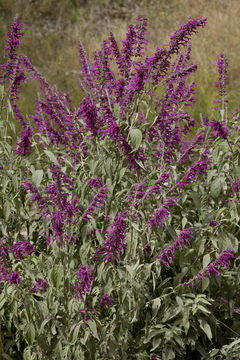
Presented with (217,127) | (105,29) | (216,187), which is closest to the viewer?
(217,127)

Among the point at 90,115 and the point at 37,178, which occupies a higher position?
the point at 90,115

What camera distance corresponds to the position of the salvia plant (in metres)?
2.15

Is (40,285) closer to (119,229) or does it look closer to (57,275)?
(57,275)

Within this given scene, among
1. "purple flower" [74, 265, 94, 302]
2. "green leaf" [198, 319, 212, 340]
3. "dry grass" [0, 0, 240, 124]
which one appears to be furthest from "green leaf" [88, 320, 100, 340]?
"dry grass" [0, 0, 240, 124]

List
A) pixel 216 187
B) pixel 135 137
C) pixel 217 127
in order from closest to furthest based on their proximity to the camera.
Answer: pixel 135 137, pixel 217 127, pixel 216 187

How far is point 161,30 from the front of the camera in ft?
36.3

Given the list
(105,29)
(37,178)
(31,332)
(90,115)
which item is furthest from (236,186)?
(105,29)

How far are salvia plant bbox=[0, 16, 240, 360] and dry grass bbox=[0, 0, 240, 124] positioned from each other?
4.97 metres

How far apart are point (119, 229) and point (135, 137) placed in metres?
0.39

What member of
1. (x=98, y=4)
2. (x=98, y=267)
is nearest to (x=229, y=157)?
(x=98, y=267)

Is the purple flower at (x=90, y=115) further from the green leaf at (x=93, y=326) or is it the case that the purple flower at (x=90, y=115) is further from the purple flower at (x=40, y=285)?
the green leaf at (x=93, y=326)

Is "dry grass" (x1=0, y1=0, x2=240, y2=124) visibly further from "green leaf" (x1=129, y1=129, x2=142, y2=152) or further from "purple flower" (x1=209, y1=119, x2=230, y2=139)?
"green leaf" (x1=129, y1=129, x2=142, y2=152)

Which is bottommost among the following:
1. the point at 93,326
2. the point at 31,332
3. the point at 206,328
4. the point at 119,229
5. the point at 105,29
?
the point at 105,29

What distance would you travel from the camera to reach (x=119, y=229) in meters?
1.94
